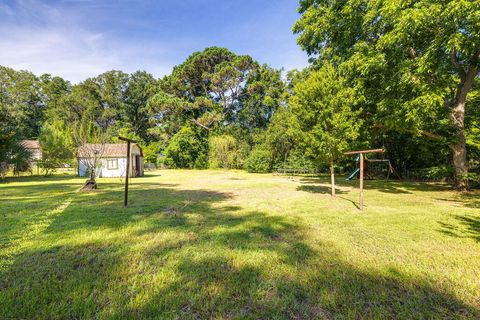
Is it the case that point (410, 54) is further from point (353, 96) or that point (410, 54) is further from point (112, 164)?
point (112, 164)

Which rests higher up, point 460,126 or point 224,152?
point 460,126

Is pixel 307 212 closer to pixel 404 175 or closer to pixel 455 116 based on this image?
pixel 455 116

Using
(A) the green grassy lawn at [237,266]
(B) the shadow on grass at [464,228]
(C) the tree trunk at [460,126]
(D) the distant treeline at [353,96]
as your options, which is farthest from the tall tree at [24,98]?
(C) the tree trunk at [460,126]

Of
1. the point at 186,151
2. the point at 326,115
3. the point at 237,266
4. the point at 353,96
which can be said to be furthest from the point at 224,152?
the point at 237,266

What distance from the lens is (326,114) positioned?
8422 millimetres

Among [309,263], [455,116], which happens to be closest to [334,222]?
[309,263]

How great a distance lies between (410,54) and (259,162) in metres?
18.5

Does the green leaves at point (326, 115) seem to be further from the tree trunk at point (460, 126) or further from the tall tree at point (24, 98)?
the tall tree at point (24, 98)

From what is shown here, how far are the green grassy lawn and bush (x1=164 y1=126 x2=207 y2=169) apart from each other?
26814 mm

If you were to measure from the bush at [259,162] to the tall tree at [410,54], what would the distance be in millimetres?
15364

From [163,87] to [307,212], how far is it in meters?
33.3

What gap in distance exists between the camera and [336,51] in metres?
12.4

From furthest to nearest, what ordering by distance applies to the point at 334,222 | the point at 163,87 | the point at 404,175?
the point at 163,87
the point at 404,175
the point at 334,222

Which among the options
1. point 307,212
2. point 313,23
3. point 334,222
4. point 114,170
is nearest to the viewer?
point 334,222
